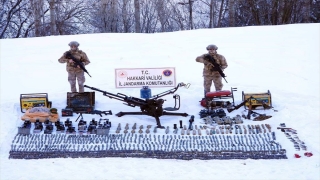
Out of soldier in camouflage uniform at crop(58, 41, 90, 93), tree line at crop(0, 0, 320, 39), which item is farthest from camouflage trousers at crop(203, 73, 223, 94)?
tree line at crop(0, 0, 320, 39)

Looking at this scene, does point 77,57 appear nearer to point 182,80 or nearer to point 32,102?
point 32,102

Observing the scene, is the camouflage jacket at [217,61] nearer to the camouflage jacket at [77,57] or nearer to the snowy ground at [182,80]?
the snowy ground at [182,80]

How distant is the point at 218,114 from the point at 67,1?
761 inches

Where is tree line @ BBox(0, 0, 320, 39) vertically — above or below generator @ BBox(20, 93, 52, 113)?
above

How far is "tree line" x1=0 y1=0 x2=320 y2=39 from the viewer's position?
29.0 meters

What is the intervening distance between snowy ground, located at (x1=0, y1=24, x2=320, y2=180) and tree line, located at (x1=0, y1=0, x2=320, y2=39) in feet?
34.6

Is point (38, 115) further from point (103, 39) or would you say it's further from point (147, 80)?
point (103, 39)

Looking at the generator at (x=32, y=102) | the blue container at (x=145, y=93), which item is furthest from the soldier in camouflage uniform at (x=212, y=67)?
the generator at (x=32, y=102)

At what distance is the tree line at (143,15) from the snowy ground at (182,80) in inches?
415

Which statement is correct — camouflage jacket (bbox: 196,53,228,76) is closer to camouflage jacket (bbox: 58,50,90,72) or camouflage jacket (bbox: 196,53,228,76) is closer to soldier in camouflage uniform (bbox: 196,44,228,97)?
soldier in camouflage uniform (bbox: 196,44,228,97)

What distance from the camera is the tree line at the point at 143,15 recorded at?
2902 centimetres

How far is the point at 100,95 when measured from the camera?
519 inches
